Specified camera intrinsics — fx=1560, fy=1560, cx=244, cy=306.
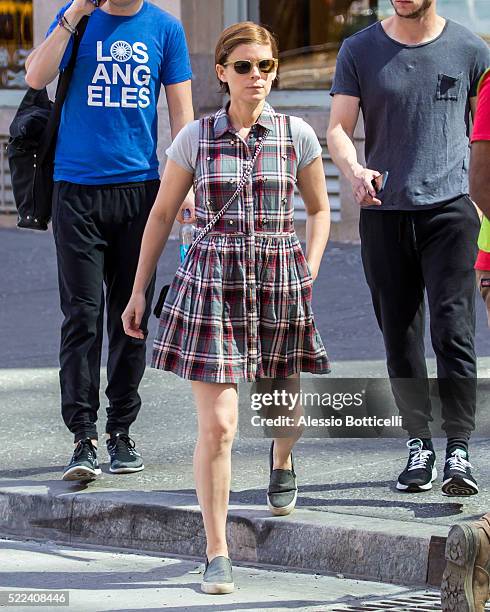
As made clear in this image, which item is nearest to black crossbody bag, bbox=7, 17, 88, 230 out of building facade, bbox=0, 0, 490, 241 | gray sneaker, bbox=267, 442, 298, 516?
gray sneaker, bbox=267, 442, 298, 516

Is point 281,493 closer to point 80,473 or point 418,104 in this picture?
point 80,473

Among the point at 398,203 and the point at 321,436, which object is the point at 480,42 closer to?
the point at 398,203

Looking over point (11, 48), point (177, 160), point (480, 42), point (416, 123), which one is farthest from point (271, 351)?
point (11, 48)

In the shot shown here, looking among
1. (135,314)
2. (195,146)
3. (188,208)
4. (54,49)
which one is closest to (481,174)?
(195,146)

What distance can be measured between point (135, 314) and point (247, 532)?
2.99 ft

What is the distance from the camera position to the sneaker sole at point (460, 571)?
14.3 feet

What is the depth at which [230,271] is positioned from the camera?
510 centimetres

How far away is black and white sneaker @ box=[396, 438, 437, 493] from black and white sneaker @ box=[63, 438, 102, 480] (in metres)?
1.20

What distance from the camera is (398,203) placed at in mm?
5773

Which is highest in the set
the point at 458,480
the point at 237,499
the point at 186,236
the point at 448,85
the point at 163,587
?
the point at 448,85

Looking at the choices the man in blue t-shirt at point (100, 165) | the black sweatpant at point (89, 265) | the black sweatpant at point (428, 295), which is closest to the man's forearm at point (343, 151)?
the black sweatpant at point (428, 295)

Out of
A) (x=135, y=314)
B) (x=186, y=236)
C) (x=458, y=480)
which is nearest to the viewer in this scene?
(x=135, y=314)

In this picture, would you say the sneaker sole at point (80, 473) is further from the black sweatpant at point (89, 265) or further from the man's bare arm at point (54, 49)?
the man's bare arm at point (54, 49)

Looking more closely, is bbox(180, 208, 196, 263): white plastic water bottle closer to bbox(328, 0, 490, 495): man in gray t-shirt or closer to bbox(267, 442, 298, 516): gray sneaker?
bbox(328, 0, 490, 495): man in gray t-shirt
